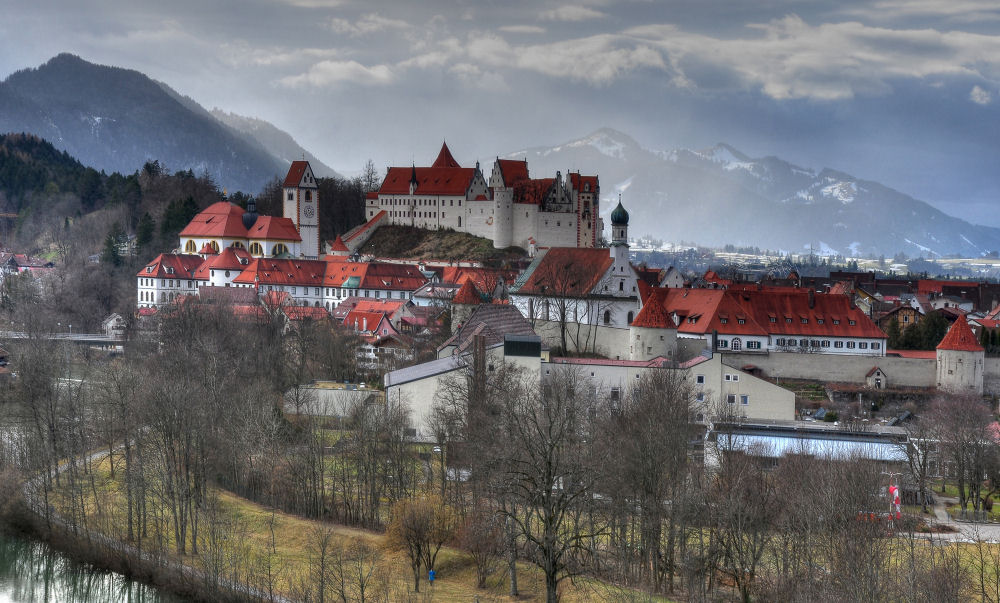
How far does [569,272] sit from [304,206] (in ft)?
146

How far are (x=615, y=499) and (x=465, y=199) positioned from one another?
214 feet

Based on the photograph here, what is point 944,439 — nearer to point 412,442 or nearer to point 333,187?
point 412,442

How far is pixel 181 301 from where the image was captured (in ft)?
258

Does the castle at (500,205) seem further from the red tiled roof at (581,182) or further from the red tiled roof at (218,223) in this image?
the red tiled roof at (218,223)

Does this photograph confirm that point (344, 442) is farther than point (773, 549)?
Yes

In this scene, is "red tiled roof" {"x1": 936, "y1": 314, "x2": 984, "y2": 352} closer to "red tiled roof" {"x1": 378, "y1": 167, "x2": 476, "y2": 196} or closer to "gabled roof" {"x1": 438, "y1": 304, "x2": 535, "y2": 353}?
"gabled roof" {"x1": 438, "y1": 304, "x2": 535, "y2": 353}

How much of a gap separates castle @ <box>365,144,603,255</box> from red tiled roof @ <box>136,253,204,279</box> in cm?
1956

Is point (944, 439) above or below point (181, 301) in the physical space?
below

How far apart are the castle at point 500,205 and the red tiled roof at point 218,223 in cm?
1294

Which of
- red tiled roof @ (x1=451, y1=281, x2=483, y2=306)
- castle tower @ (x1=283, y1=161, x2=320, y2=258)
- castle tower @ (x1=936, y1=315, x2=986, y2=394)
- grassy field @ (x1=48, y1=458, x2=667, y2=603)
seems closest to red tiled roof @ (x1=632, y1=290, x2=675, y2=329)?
red tiled roof @ (x1=451, y1=281, x2=483, y2=306)

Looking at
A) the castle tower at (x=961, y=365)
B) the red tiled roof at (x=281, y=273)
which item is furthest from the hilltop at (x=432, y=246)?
the castle tower at (x=961, y=365)

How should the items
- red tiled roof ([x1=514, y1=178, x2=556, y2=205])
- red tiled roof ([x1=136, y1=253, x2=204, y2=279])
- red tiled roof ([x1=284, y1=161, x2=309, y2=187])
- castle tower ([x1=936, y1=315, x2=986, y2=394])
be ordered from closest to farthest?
castle tower ([x1=936, y1=315, x2=986, y2=394]) < red tiled roof ([x1=136, y1=253, x2=204, y2=279]) < red tiled roof ([x1=514, y1=178, x2=556, y2=205]) < red tiled roof ([x1=284, y1=161, x2=309, y2=187])

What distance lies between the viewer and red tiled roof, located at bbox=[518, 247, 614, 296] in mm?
62094

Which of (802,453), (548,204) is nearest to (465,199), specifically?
(548,204)
